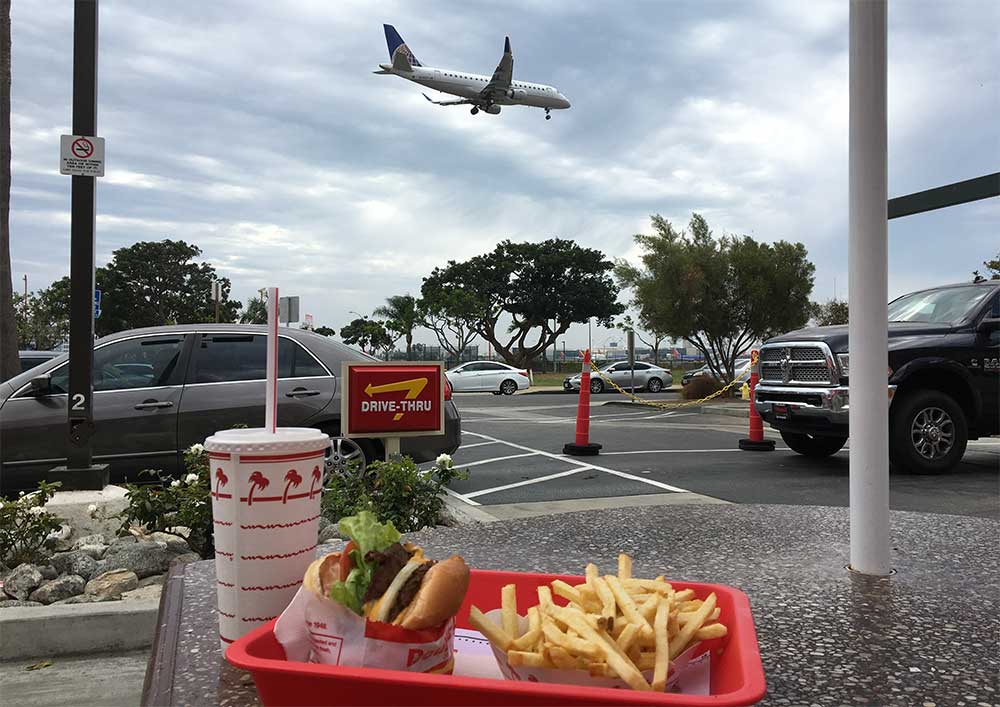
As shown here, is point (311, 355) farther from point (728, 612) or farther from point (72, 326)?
point (728, 612)

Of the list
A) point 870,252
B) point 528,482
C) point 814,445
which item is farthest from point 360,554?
point 814,445

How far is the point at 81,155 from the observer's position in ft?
17.2

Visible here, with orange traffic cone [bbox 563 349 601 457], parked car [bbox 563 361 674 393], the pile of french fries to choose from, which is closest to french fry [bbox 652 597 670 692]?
the pile of french fries

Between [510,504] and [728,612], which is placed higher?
[728,612]

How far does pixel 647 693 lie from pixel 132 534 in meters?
4.33

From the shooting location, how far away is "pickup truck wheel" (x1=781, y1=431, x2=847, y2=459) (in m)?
9.17

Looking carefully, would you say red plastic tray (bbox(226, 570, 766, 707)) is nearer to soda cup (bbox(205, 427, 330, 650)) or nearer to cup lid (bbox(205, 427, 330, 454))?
soda cup (bbox(205, 427, 330, 650))

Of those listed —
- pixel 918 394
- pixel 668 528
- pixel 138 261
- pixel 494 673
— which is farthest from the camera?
pixel 138 261

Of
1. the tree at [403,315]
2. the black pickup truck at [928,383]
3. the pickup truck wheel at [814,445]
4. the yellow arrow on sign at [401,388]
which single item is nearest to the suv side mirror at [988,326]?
the black pickup truck at [928,383]

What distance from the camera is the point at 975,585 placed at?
7.56 feet

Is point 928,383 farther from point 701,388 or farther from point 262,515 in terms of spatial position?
point 701,388

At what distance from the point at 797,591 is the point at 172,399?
5289 millimetres

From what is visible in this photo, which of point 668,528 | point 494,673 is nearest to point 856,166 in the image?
point 668,528

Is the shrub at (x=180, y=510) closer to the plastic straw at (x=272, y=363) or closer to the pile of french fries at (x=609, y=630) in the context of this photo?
the plastic straw at (x=272, y=363)
